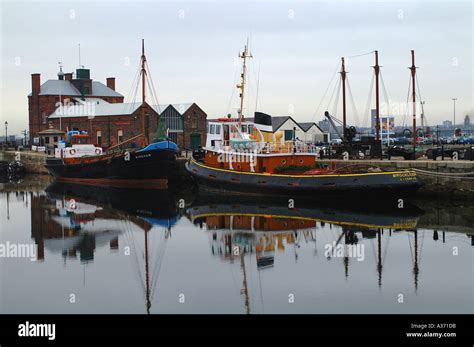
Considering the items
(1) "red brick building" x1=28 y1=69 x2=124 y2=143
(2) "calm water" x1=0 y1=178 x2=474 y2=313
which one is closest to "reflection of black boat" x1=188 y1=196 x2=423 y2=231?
(2) "calm water" x1=0 y1=178 x2=474 y2=313

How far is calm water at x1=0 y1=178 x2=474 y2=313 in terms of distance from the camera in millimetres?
15344

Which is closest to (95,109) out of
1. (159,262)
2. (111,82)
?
(111,82)

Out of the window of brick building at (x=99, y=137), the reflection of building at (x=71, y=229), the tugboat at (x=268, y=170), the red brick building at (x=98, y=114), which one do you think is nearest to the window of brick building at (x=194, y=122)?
the red brick building at (x=98, y=114)

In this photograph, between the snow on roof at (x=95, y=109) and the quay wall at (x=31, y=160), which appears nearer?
the quay wall at (x=31, y=160)

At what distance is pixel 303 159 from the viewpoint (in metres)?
35.6

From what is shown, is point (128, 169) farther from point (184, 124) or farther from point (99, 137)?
point (99, 137)

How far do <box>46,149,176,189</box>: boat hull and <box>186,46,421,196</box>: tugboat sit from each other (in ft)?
6.23

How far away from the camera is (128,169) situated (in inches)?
1657

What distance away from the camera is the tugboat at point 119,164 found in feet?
133

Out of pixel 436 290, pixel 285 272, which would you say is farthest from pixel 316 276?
pixel 436 290

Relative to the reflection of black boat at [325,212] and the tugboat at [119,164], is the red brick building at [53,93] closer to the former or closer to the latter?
the tugboat at [119,164]

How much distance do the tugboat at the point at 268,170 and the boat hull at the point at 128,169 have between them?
6.23ft
